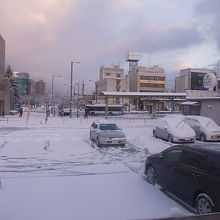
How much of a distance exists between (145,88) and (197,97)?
103 metres

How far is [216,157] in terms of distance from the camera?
7.02 metres

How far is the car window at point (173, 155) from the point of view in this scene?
8453 millimetres

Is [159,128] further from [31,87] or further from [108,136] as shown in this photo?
[31,87]

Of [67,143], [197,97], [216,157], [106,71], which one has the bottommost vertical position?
[67,143]

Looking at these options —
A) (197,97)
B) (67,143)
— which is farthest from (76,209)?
(197,97)

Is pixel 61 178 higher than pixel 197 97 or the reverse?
the reverse

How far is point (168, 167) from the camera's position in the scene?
857 centimetres

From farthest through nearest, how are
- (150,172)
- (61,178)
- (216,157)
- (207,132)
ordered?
(207,132) → (61,178) → (150,172) → (216,157)

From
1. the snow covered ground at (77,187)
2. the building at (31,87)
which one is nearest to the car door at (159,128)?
the snow covered ground at (77,187)

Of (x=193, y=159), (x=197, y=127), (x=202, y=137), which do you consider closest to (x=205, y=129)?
(x=202, y=137)

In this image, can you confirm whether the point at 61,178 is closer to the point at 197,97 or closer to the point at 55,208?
the point at 55,208

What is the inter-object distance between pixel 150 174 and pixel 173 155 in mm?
1405

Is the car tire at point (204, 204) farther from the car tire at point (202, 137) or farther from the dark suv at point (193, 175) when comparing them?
the car tire at point (202, 137)

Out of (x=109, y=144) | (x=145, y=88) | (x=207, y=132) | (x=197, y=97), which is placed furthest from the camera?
(x=145, y=88)
